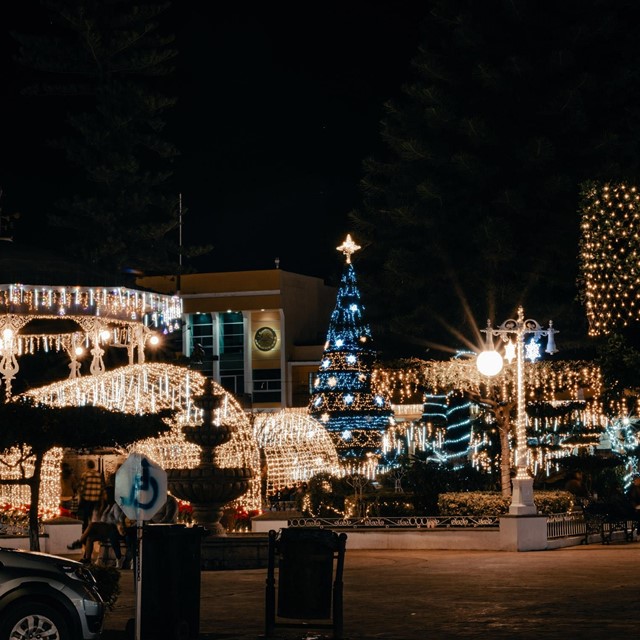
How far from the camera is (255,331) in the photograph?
6894 cm

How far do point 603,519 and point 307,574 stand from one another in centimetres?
1504

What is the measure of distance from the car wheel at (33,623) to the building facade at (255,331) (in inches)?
2176

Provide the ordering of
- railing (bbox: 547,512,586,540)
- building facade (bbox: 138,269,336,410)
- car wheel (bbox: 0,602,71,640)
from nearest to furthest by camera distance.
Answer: car wheel (bbox: 0,602,71,640) → railing (bbox: 547,512,586,540) → building facade (bbox: 138,269,336,410)

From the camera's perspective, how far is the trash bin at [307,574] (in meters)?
12.9

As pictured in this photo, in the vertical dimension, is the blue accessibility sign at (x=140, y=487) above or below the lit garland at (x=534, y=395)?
below

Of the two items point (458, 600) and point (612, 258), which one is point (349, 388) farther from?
point (458, 600)

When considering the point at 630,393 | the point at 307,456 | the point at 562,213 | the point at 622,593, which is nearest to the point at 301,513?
the point at 307,456

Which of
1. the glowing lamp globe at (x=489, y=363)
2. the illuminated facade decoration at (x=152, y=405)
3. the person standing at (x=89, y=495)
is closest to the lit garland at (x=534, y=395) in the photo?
the illuminated facade decoration at (x=152, y=405)

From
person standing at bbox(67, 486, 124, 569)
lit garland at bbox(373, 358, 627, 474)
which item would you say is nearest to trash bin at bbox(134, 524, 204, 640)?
person standing at bbox(67, 486, 124, 569)

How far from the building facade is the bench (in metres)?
40.1

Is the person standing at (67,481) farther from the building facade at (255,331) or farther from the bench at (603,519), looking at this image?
the building facade at (255,331)

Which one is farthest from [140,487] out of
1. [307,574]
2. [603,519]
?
[603,519]

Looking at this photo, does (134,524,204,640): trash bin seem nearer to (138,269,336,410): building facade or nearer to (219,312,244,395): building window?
(138,269,336,410): building facade

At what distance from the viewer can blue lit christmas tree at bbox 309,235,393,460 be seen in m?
46.6
